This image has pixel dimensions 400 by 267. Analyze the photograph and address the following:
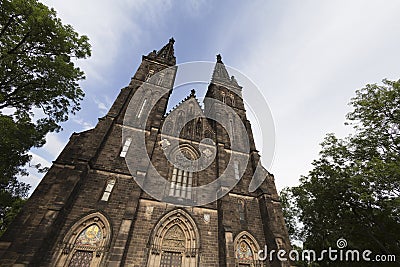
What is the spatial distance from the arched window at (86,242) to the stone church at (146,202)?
42mm

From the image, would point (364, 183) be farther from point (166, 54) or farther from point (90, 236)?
point (166, 54)

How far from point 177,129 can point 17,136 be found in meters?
9.80

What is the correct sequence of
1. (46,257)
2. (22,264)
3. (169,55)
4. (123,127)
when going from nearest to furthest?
1. (22,264)
2. (46,257)
3. (123,127)
4. (169,55)

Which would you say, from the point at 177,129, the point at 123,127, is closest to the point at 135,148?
the point at 123,127

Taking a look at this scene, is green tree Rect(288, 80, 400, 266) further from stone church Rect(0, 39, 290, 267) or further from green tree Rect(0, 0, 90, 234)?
green tree Rect(0, 0, 90, 234)

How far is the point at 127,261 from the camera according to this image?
889cm

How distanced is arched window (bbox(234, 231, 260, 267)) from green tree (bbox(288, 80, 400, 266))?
16.9 feet

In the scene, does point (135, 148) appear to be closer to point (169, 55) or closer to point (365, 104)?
point (365, 104)

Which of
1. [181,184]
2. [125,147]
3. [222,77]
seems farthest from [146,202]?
[222,77]

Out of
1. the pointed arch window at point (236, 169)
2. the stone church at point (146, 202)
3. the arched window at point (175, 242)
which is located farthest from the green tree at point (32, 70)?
the pointed arch window at point (236, 169)

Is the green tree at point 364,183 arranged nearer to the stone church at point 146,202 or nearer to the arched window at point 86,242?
the stone church at point 146,202

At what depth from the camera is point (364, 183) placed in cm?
963

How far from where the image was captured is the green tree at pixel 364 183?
9469 millimetres

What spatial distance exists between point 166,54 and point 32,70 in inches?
724
